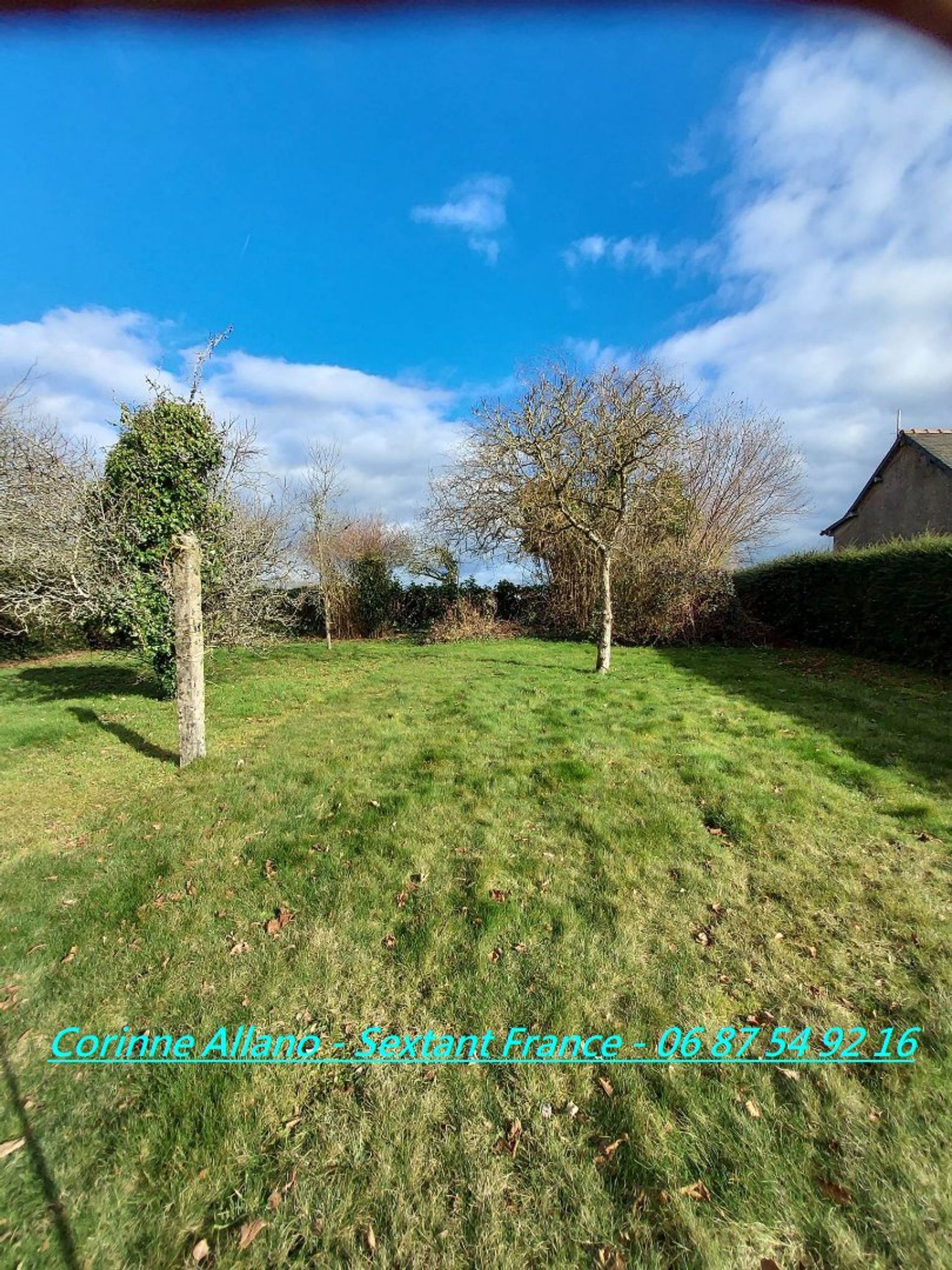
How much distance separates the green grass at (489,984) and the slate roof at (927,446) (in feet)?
46.6

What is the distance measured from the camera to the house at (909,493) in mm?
15180

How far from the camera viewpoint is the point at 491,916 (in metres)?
2.94

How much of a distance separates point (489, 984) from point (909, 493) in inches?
825

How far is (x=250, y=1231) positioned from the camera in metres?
1.53

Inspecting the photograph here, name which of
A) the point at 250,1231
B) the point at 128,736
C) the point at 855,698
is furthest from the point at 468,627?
the point at 250,1231

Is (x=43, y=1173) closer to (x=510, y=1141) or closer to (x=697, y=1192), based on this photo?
(x=510, y=1141)

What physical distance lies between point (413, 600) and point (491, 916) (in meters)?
18.4

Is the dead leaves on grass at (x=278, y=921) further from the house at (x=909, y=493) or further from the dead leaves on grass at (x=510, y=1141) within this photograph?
the house at (x=909, y=493)

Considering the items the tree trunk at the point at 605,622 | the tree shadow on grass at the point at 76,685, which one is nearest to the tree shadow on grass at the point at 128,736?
the tree shadow on grass at the point at 76,685

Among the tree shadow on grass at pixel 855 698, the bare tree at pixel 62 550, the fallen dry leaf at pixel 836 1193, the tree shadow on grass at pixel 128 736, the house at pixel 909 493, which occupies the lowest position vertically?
the tree shadow on grass at pixel 128 736

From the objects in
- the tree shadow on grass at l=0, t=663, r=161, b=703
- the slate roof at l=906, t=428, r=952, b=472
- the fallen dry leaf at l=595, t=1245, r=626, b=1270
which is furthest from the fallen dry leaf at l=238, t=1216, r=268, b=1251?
the slate roof at l=906, t=428, r=952, b=472

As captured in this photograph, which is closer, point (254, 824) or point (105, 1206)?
point (105, 1206)

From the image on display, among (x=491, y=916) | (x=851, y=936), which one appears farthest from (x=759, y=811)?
(x=491, y=916)

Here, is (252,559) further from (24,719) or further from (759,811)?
(759,811)
